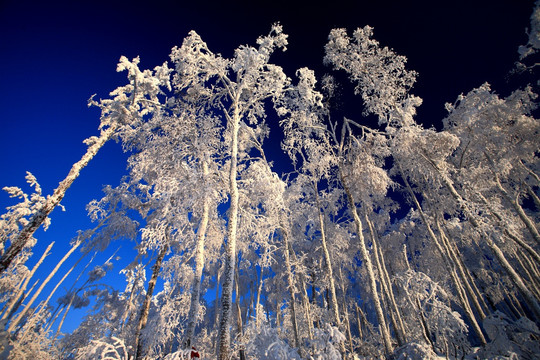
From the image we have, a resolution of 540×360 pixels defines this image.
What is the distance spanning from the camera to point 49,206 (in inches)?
299

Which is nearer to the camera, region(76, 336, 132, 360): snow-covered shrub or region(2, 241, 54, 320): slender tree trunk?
region(76, 336, 132, 360): snow-covered shrub

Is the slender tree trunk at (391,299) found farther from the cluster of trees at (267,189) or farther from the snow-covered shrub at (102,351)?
the snow-covered shrub at (102,351)

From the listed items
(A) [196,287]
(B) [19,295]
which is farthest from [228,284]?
(B) [19,295]

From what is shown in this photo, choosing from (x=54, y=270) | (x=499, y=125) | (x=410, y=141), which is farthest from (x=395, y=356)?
(x=54, y=270)

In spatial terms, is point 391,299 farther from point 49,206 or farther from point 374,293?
point 49,206

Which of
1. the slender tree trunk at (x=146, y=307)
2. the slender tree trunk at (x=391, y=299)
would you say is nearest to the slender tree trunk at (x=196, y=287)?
the slender tree trunk at (x=146, y=307)

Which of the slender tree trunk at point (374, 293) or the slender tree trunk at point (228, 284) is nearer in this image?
the slender tree trunk at point (228, 284)

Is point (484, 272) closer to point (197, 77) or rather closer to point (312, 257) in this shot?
point (312, 257)

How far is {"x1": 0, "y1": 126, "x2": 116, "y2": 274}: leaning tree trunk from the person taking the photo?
661 cm

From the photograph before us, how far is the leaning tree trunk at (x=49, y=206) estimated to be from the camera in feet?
21.7

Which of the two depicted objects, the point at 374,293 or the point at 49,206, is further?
the point at 374,293

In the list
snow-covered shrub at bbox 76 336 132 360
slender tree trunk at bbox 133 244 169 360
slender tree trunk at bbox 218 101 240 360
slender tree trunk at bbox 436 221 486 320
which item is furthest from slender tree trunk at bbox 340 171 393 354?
slender tree trunk at bbox 133 244 169 360

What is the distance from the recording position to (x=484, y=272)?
22.3 m

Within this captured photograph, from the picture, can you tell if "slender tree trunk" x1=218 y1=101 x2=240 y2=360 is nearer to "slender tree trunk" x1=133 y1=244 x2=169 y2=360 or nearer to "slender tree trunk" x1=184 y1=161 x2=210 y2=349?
"slender tree trunk" x1=184 y1=161 x2=210 y2=349
